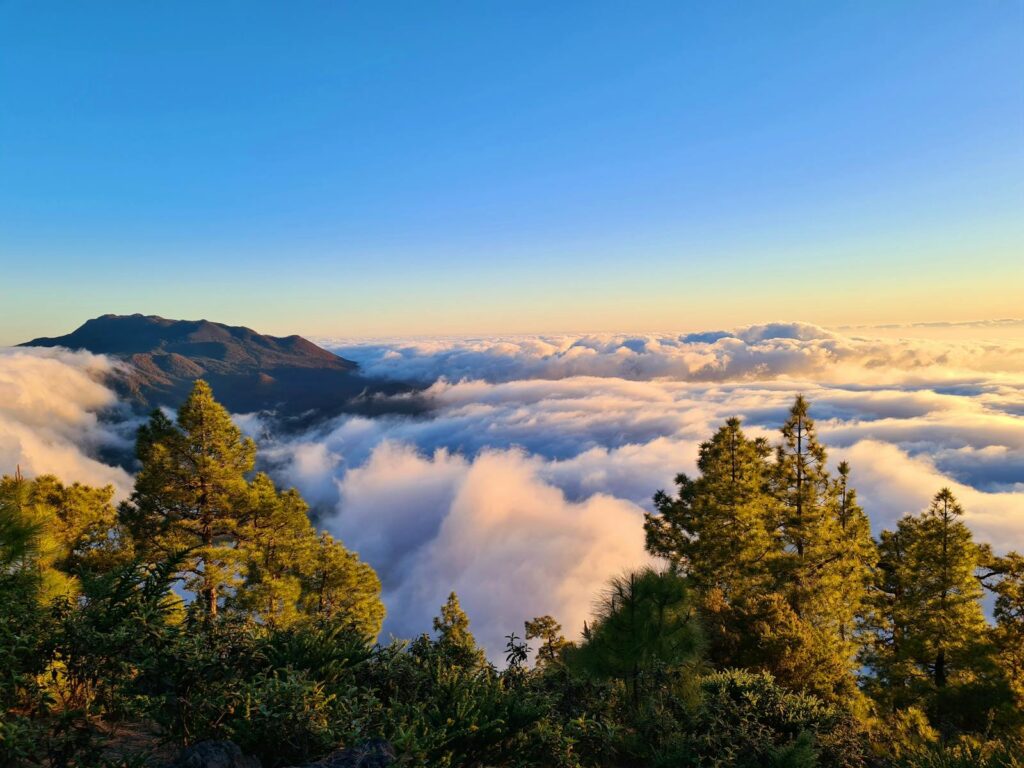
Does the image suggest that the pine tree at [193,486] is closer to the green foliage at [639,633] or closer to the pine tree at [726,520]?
the green foliage at [639,633]

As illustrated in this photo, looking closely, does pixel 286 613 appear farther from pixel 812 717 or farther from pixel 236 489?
pixel 812 717

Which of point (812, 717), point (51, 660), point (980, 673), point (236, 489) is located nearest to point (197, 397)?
point (236, 489)

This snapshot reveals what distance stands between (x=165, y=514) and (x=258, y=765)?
18625 millimetres

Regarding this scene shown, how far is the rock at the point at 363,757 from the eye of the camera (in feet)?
16.8

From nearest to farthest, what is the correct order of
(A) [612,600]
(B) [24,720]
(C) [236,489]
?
1. (B) [24,720]
2. (A) [612,600]
3. (C) [236,489]

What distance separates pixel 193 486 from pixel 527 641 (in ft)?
48.3

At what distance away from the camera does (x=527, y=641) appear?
657 inches

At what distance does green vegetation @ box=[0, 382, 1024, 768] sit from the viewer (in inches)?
247

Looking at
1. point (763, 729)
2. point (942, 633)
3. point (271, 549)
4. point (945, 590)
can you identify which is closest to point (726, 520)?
point (945, 590)

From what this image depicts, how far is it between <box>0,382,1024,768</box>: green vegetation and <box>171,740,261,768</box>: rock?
1.71ft

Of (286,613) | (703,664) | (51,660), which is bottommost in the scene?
(286,613)

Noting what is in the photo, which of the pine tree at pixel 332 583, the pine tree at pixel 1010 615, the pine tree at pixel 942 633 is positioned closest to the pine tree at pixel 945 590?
the pine tree at pixel 942 633

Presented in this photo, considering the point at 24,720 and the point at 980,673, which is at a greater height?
the point at 24,720

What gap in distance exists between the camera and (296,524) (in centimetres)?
2550
